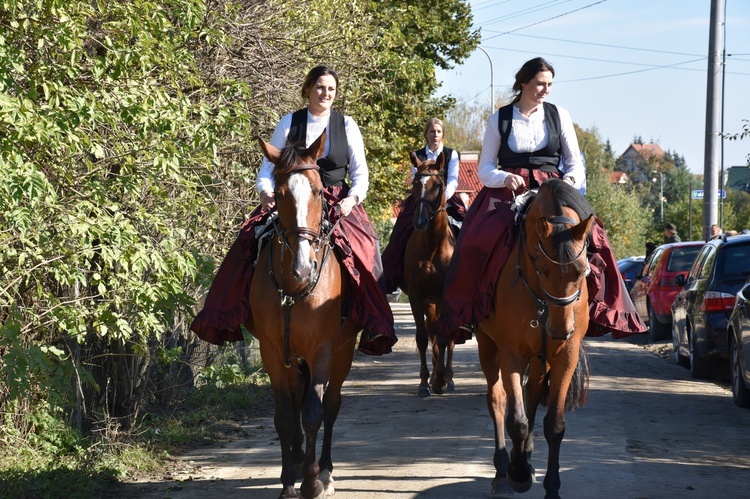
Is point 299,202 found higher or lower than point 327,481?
higher

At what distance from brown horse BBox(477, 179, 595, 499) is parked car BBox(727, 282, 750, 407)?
4015mm

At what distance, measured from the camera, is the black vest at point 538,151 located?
7808mm

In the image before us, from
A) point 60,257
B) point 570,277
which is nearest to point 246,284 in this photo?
point 60,257

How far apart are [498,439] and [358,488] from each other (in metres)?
1.09

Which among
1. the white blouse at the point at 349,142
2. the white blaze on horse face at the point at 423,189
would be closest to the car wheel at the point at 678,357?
the white blaze on horse face at the point at 423,189

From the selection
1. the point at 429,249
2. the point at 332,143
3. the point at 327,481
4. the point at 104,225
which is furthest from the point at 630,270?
the point at 104,225

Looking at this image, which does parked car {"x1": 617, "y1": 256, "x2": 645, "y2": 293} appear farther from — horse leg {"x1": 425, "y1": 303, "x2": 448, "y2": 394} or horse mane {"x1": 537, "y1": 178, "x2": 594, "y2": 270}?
horse mane {"x1": 537, "y1": 178, "x2": 594, "y2": 270}

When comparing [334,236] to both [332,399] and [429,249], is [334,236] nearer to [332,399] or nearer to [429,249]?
[332,399]

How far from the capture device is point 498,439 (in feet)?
24.3

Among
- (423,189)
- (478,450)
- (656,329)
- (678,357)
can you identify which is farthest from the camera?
(656,329)

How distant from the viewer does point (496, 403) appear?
7559 millimetres

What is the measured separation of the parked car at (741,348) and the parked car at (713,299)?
44.4 inches

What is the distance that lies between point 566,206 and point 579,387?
1.42 metres

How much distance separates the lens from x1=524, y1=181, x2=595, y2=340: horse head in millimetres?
6414
